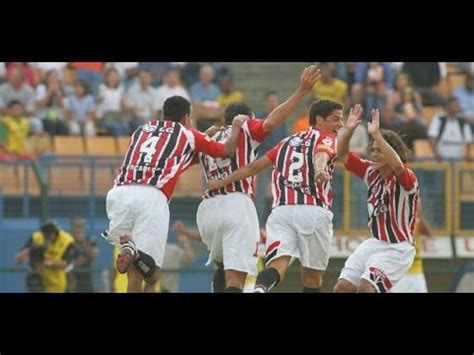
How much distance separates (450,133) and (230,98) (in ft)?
10.6

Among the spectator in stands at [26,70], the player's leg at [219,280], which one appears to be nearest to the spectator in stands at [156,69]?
the spectator in stands at [26,70]

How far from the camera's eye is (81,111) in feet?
75.5

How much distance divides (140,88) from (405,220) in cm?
988

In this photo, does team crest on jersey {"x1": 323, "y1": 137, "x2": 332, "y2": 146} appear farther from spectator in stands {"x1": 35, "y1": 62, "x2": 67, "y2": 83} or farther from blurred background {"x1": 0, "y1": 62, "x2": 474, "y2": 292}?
spectator in stands {"x1": 35, "y1": 62, "x2": 67, "y2": 83}

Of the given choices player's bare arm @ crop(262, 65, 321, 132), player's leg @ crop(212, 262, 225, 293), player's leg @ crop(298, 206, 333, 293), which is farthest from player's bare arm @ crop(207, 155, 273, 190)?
player's leg @ crop(212, 262, 225, 293)

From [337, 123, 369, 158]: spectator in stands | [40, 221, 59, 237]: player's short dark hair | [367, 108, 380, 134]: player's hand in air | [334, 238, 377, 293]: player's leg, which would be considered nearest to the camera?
[367, 108, 380, 134]: player's hand in air

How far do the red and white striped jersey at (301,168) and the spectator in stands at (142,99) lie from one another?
893cm

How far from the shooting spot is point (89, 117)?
2303 centimetres

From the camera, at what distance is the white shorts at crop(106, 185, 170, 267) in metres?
13.5

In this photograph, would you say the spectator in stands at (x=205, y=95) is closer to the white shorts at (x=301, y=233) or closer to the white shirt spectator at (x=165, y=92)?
the white shirt spectator at (x=165, y=92)

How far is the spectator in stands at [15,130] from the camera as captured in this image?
73.2ft

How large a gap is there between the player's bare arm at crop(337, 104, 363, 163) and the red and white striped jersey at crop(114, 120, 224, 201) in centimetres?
106

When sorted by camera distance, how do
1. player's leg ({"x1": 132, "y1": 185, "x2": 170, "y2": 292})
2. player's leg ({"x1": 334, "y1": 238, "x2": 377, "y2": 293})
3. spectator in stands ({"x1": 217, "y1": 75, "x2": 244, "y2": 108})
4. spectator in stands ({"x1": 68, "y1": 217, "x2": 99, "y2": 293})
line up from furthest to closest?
spectator in stands ({"x1": 217, "y1": 75, "x2": 244, "y2": 108}), spectator in stands ({"x1": 68, "y1": 217, "x2": 99, "y2": 293}), player's leg ({"x1": 334, "y1": 238, "x2": 377, "y2": 293}), player's leg ({"x1": 132, "y1": 185, "x2": 170, "y2": 292})

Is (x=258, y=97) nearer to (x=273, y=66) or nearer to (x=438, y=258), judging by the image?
(x=273, y=66)
